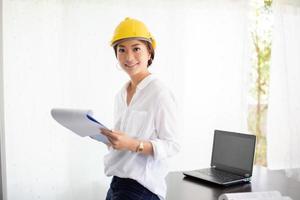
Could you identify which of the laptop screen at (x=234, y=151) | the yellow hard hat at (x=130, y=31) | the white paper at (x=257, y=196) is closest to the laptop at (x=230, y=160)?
the laptop screen at (x=234, y=151)

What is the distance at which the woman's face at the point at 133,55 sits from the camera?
4.63 feet

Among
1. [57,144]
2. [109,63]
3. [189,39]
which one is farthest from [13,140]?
[189,39]

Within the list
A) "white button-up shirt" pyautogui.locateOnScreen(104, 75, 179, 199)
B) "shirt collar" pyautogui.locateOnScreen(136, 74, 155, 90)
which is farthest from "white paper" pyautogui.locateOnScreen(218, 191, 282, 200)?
"shirt collar" pyautogui.locateOnScreen(136, 74, 155, 90)

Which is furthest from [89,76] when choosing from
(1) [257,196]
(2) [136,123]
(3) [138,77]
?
(1) [257,196]

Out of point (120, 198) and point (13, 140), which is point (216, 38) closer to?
point (13, 140)

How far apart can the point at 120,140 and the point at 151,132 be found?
14cm

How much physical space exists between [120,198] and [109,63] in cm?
125

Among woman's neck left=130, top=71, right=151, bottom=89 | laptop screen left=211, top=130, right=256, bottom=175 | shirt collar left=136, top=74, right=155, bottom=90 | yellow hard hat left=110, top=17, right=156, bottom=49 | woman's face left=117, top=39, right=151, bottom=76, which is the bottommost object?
laptop screen left=211, top=130, right=256, bottom=175

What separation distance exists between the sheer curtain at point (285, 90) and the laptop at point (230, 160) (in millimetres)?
1136

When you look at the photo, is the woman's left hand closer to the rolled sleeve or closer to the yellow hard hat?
the rolled sleeve

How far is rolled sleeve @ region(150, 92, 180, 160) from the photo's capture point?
1.32 m

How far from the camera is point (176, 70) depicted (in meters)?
2.66

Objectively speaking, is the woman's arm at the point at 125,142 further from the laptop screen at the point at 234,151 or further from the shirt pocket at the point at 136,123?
the laptop screen at the point at 234,151

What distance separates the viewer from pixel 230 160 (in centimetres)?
197
